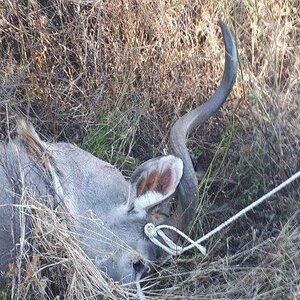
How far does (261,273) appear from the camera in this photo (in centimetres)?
471

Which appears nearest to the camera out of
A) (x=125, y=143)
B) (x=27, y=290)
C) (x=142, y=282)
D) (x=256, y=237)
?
(x=27, y=290)

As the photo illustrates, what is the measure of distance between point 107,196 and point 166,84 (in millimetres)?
1389

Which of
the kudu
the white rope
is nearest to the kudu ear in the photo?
the kudu

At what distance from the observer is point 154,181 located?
4473mm

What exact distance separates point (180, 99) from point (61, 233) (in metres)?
1.67

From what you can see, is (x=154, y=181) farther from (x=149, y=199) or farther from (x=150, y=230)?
(x=150, y=230)

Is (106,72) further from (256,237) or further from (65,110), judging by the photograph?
(256,237)

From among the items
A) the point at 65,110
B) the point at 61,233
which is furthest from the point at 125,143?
the point at 61,233

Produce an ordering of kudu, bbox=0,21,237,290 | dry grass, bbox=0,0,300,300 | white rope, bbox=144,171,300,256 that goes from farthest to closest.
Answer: dry grass, bbox=0,0,300,300
white rope, bbox=144,171,300,256
kudu, bbox=0,21,237,290

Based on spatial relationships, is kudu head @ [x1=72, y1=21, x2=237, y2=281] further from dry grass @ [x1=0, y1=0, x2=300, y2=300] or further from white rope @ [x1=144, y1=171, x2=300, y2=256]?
dry grass @ [x1=0, y1=0, x2=300, y2=300]

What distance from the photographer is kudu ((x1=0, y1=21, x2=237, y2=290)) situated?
4.41 metres

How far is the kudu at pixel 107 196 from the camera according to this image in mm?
4410

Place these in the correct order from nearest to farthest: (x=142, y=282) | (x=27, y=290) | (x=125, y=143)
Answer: (x=27, y=290) < (x=142, y=282) < (x=125, y=143)

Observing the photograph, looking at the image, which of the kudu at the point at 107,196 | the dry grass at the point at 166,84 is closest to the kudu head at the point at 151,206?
the kudu at the point at 107,196
